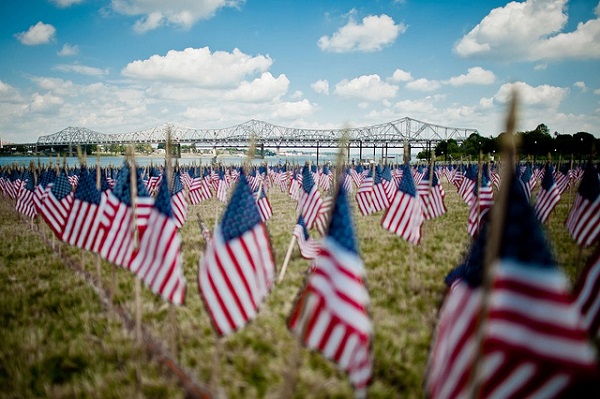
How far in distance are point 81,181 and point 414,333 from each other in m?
6.41

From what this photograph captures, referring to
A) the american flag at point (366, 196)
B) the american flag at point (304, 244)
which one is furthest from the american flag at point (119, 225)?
the american flag at point (366, 196)

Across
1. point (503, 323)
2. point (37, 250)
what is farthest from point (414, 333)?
point (37, 250)

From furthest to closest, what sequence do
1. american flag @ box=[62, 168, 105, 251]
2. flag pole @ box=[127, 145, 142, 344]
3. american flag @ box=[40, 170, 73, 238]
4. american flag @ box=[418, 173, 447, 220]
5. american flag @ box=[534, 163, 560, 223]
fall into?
american flag @ box=[418, 173, 447, 220] < american flag @ box=[534, 163, 560, 223] < american flag @ box=[40, 170, 73, 238] < american flag @ box=[62, 168, 105, 251] < flag pole @ box=[127, 145, 142, 344]

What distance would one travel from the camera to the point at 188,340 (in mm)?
4945

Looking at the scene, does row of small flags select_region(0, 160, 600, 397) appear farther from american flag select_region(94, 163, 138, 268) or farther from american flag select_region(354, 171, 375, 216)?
american flag select_region(354, 171, 375, 216)

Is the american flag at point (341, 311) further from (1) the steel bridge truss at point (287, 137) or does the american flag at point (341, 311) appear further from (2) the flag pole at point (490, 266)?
(1) the steel bridge truss at point (287, 137)

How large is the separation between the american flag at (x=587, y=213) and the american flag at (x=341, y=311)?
5.99 meters

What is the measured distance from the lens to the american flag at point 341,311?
2592mm

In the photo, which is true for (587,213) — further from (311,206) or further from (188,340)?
(188,340)

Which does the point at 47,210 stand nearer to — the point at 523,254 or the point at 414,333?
the point at 414,333

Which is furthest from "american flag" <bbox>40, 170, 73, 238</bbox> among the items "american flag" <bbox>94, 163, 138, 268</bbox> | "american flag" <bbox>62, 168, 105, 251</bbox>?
"american flag" <bbox>94, 163, 138, 268</bbox>

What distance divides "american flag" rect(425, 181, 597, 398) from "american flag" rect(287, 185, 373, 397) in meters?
0.64

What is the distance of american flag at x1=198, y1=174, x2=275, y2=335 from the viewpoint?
338 centimetres

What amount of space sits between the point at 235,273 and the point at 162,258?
1.10 meters
